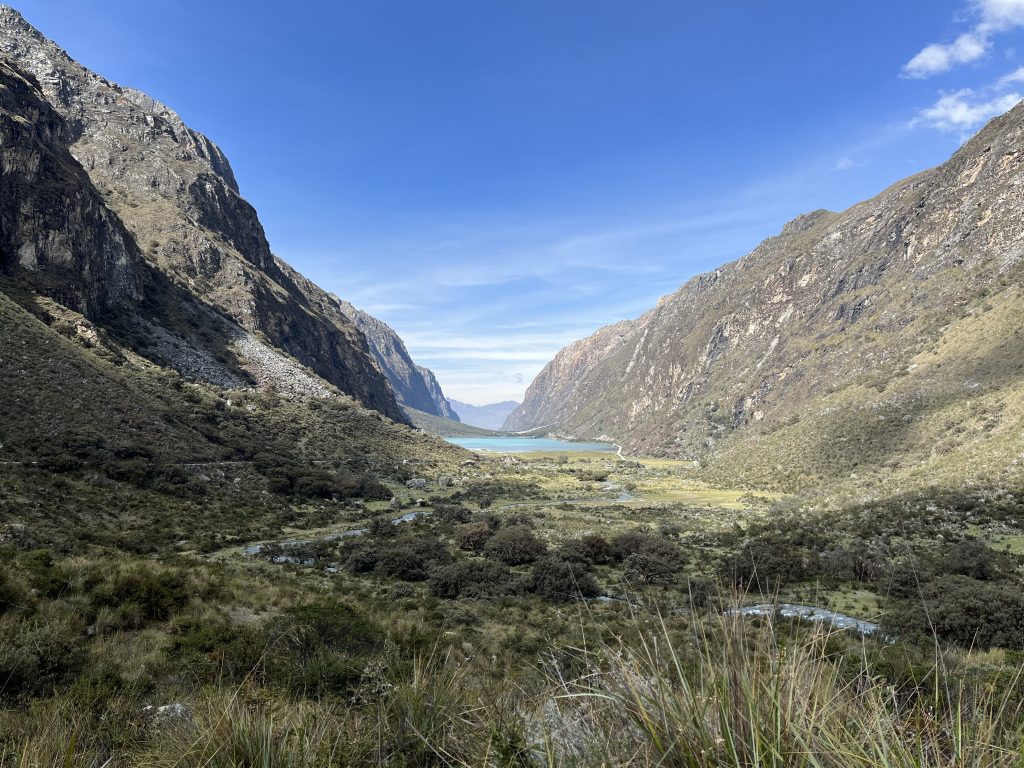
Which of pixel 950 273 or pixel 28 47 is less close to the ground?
pixel 28 47

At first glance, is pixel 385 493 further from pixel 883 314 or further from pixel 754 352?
pixel 754 352

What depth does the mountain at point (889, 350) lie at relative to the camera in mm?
37812

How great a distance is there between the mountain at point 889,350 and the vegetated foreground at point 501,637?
12325mm

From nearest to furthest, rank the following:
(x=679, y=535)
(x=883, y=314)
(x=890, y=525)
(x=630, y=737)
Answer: (x=630, y=737) → (x=890, y=525) → (x=679, y=535) → (x=883, y=314)

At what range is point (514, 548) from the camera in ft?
70.0

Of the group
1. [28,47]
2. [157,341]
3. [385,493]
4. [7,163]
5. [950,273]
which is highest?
[28,47]

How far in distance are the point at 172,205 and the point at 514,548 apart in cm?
8470

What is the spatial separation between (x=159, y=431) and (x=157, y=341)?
75.0 ft

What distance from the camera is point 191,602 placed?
31.2 ft

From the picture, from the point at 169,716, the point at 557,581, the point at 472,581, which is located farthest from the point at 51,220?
the point at 169,716

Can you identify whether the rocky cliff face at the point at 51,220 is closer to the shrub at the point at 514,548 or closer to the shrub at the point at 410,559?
the shrub at the point at 410,559

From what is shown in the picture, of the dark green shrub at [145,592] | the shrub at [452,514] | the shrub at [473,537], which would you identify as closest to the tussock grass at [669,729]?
the dark green shrub at [145,592]

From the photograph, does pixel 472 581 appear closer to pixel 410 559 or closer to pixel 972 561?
pixel 410 559

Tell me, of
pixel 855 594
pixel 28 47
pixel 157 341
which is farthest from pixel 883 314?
pixel 28 47
